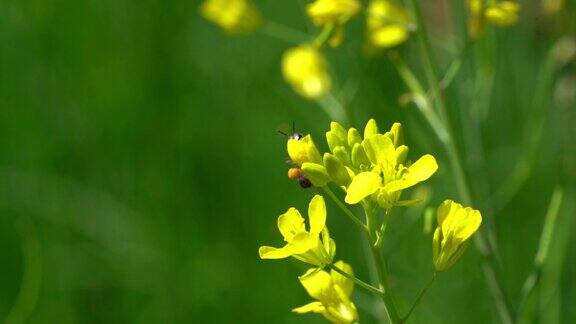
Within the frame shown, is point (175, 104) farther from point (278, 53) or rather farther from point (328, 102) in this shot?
point (328, 102)

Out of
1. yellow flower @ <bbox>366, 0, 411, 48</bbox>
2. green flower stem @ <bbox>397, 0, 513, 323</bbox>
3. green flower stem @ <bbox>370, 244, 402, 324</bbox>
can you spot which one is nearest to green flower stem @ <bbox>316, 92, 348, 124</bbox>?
yellow flower @ <bbox>366, 0, 411, 48</bbox>

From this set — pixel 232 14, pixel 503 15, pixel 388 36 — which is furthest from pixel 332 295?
pixel 232 14

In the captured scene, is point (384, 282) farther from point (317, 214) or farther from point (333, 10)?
point (333, 10)

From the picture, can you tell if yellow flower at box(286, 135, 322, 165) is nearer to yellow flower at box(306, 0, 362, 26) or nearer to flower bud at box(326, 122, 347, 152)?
flower bud at box(326, 122, 347, 152)

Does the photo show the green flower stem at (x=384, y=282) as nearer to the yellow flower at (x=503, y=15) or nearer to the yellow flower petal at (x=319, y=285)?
the yellow flower petal at (x=319, y=285)

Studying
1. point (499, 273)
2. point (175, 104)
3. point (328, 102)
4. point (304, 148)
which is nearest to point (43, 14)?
point (175, 104)

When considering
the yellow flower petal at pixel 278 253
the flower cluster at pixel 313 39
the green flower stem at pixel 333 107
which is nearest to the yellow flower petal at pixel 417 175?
the yellow flower petal at pixel 278 253

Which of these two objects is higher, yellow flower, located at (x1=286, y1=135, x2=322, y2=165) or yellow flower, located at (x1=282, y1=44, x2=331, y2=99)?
yellow flower, located at (x1=286, y1=135, x2=322, y2=165)
